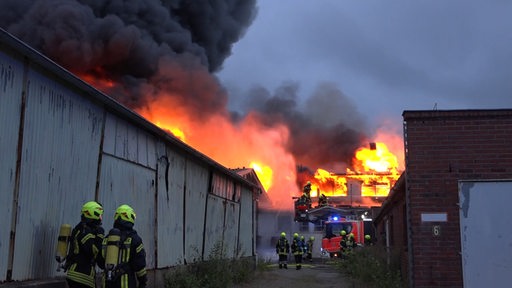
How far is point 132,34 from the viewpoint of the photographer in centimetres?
2202

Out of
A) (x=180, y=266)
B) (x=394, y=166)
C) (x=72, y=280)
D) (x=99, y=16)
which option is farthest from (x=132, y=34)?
(x=394, y=166)

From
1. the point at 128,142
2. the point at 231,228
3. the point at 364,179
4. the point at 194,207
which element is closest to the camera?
the point at 128,142

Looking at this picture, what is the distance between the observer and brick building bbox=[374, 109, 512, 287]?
25.8 feet

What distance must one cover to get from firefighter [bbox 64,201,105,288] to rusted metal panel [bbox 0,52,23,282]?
0.62 m

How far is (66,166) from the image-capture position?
6.39m

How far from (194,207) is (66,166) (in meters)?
5.92

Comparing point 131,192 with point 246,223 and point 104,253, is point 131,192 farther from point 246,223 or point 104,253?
point 246,223

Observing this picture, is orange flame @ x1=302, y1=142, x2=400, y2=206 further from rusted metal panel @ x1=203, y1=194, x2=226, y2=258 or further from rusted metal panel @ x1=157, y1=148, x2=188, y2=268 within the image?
rusted metal panel @ x1=157, y1=148, x2=188, y2=268

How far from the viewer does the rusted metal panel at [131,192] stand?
7.60 meters

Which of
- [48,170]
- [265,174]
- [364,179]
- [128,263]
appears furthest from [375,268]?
[265,174]

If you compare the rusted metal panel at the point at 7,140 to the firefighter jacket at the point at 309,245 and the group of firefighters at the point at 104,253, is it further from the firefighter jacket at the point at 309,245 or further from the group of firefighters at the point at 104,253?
the firefighter jacket at the point at 309,245

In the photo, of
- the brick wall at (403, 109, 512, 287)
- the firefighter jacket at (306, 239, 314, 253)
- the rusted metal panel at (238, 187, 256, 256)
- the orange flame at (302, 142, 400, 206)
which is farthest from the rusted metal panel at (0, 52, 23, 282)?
the orange flame at (302, 142, 400, 206)

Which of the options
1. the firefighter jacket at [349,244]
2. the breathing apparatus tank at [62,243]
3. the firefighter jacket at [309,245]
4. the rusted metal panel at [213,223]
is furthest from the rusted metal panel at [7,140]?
the firefighter jacket at [309,245]

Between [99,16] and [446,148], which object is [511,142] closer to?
[446,148]
